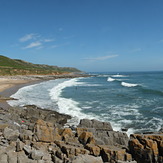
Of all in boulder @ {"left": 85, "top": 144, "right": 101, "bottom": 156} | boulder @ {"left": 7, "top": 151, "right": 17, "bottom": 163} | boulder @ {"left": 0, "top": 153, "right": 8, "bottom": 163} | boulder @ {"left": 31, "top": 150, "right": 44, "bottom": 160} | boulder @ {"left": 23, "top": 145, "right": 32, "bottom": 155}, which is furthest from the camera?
boulder @ {"left": 85, "top": 144, "right": 101, "bottom": 156}

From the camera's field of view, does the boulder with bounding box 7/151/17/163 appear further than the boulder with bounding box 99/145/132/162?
No

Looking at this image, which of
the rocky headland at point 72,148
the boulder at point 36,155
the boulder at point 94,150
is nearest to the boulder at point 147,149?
the rocky headland at point 72,148

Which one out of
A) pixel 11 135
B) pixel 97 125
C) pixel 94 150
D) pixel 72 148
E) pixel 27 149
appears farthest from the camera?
pixel 97 125

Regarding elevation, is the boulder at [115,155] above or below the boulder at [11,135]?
below

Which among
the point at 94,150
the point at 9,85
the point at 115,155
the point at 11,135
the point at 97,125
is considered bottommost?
the point at 97,125

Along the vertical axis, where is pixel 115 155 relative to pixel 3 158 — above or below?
below

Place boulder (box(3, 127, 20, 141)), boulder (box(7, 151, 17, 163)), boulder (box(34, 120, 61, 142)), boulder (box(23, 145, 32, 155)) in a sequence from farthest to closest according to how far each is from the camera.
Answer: boulder (box(34, 120, 61, 142)) < boulder (box(3, 127, 20, 141)) < boulder (box(23, 145, 32, 155)) < boulder (box(7, 151, 17, 163))

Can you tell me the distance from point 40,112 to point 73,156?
10.0 metres

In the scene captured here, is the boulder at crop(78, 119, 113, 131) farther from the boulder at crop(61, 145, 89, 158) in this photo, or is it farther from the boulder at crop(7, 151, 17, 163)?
the boulder at crop(7, 151, 17, 163)

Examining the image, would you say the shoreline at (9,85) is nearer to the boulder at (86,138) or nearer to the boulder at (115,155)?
the boulder at (86,138)

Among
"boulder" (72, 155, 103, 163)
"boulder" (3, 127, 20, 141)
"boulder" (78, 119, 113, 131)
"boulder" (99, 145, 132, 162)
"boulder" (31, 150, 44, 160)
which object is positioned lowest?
"boulder" (78, 119, 113, 131)

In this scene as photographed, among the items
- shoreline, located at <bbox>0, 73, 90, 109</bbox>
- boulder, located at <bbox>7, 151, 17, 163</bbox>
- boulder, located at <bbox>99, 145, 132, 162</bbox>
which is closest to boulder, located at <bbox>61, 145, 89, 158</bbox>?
boulder, located at <bbox>99, 145, 132, 162</bbox>

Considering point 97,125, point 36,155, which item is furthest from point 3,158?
point 97,125

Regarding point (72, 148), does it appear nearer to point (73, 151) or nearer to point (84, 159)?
point (73, 151)
